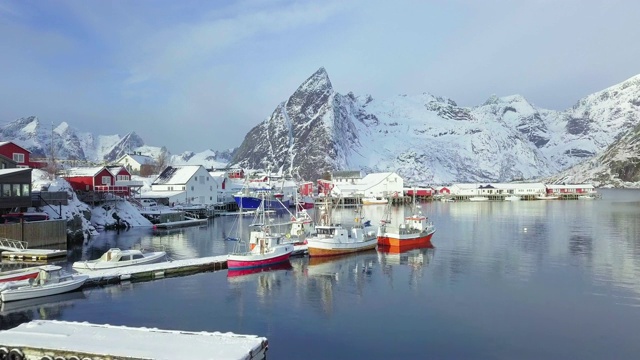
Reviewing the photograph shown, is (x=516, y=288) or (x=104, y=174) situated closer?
(x=516, y=288)

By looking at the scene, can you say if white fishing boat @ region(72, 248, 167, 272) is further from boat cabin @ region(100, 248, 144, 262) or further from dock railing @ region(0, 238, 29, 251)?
dock railing @ region(0, 238, 29, 251)

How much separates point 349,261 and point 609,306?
20161 mm

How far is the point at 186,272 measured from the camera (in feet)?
121

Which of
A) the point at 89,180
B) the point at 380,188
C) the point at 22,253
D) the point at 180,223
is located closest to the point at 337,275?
the point at 22,253

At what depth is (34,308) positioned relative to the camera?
2756 centimetres

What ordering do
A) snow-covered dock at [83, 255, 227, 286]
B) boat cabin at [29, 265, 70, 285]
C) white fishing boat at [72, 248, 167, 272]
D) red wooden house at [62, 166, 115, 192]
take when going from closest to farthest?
boat cabin at [29, 265, 70, 285] → snow-covered dock at [83, 255, 227, 286] → white fishing boat at [72, 248, 167, 272] → red wooden house at [62, 166, 115, 192]

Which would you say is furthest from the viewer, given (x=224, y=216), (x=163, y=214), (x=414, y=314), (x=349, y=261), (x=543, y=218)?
(x=224, y=216)

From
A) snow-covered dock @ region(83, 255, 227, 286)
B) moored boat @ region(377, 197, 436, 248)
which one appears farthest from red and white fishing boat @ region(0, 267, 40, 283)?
moored boat @ region(377, 197, 436, 248)

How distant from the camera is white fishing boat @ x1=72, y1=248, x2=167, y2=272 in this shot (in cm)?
3638

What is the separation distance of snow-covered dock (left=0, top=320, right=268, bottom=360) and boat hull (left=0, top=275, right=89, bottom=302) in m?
8.48

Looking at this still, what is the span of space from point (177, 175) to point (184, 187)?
4.62m

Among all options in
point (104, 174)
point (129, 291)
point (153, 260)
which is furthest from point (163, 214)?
point (129, 291)

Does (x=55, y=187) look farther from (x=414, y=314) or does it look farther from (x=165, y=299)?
(x=414, y=314)

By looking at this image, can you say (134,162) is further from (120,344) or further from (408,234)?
(120,344)
